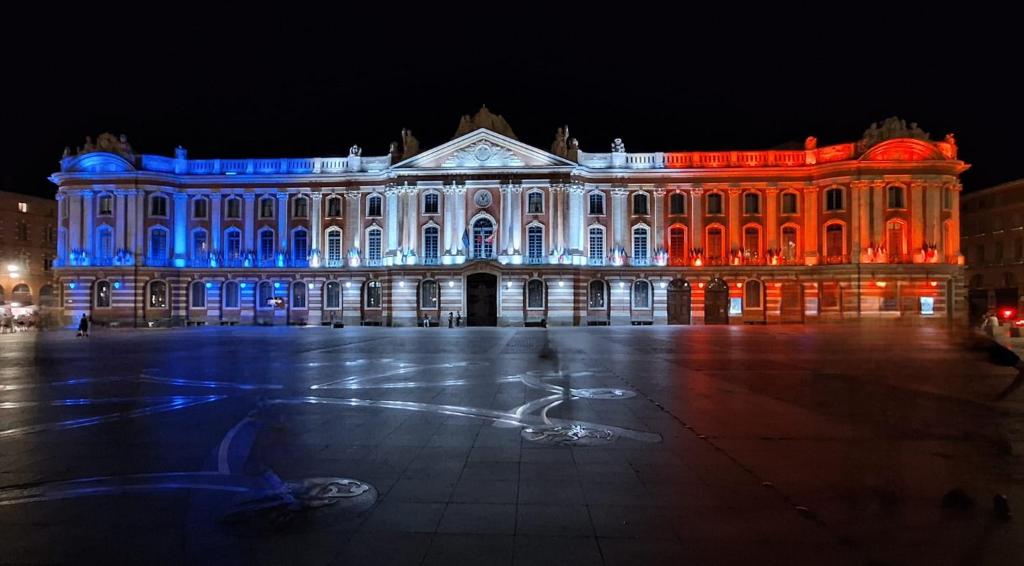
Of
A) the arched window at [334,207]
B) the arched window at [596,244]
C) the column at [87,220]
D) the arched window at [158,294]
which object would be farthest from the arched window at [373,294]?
the column at [87,220]

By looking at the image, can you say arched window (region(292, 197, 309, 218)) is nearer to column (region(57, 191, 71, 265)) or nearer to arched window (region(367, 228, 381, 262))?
arched window (region(367, 228, 381, 262))

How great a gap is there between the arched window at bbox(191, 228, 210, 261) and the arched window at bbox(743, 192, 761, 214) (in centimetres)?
4929

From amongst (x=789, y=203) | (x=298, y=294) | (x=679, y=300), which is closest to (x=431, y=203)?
(x=298, y=294)

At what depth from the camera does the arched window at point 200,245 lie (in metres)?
62.2

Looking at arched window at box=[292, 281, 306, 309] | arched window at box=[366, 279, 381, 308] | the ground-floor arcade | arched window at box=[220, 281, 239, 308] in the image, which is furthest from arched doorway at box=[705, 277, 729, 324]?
arched window at box=[220, 281, 239, 308]

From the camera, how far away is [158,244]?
6166cm

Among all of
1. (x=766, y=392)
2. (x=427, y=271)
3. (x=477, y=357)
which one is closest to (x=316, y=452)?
(x=766, y=392)

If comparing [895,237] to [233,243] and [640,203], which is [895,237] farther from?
[233,243]

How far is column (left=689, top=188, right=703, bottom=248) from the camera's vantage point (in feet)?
195

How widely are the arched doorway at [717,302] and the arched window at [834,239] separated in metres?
9.34

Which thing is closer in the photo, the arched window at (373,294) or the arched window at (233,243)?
the arched window at (373,294)

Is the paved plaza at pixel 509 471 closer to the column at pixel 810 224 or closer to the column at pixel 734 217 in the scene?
the column at pixel 734 217

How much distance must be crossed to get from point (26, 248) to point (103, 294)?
25525mm

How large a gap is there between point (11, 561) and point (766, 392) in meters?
13.2
